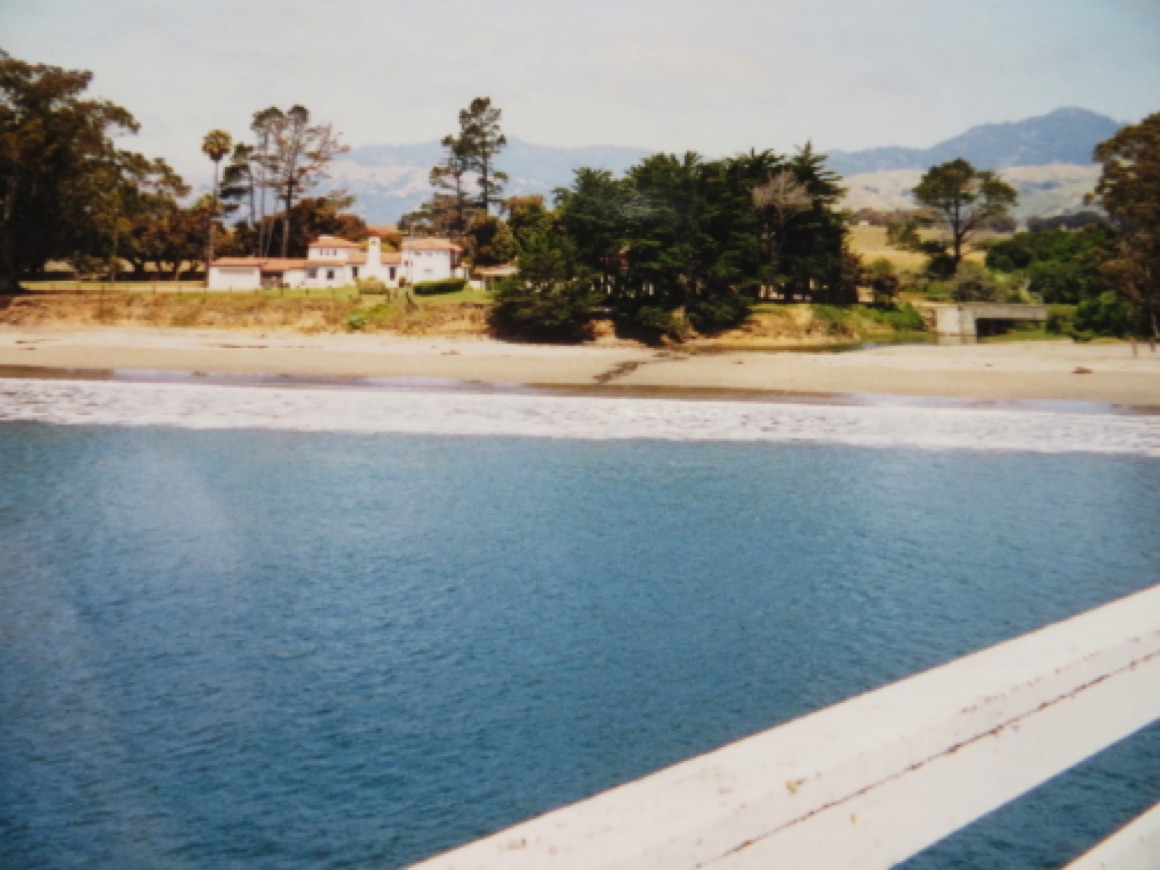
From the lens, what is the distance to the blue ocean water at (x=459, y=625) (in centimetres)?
601

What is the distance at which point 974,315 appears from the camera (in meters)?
56.1

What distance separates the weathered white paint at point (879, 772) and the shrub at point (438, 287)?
180 ft

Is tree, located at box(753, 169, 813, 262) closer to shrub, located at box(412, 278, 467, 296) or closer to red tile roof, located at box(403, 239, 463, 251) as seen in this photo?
shrub, located at box(412, 278, 467, 296)

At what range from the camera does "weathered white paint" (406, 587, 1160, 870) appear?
3.74 feet

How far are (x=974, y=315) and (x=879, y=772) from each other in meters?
60.0

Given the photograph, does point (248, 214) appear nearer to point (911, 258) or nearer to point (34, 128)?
point (34, 128)

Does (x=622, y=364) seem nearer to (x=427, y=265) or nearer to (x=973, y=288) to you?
(x=427, y=265)

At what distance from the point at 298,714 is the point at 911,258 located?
9553 cm

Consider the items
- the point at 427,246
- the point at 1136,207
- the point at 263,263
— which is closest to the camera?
the point at 1136,207

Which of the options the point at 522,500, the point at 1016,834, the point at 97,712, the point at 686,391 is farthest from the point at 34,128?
the point at 1016,834

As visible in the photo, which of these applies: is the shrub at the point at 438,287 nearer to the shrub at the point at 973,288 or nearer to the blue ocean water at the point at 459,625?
the shrub at the point at 973,288

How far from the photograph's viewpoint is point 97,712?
730cm

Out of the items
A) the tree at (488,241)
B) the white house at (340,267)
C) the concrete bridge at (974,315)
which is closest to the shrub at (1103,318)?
the concrete bridge at (974,315)

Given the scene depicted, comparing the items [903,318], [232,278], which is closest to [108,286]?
[232,278]
